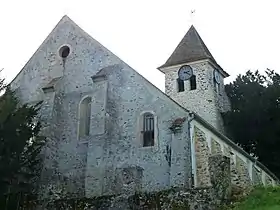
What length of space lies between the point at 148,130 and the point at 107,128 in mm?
2020

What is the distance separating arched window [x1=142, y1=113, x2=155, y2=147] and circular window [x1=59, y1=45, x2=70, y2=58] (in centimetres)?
665

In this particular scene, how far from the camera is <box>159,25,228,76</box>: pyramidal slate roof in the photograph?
3769cm

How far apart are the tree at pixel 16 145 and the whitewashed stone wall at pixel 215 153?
7.42m

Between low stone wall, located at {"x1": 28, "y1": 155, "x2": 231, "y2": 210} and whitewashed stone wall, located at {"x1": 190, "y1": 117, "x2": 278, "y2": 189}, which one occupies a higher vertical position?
whitewashed stone wall, located at {"x1": 190, "y1": 117, "x2": 278, "y2": 189}

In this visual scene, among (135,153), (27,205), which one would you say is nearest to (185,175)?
(135,153)

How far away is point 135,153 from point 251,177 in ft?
28.4

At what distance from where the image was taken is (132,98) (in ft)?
84.5

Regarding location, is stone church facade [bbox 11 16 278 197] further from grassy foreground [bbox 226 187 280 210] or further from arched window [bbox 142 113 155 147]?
grassy foreground [bbox 226 187 280 210]

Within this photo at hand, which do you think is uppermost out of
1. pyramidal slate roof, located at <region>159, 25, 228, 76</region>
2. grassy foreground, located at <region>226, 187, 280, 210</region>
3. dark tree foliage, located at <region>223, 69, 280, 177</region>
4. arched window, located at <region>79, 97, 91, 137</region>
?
pyramidal slate roof, located at <region>159, 25, 228, 76</region>

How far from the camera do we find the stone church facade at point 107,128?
76.8 ft

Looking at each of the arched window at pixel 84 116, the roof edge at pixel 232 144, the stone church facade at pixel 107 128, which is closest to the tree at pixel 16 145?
the stone church facade at pixel 107 128

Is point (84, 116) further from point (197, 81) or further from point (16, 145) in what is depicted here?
point (197, 81)

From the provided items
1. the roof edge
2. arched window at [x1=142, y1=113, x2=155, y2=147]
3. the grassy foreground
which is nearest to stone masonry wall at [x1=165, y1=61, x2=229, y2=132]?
the roof edge

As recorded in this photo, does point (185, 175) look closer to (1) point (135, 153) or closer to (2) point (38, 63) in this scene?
(1) point (135, 153)
